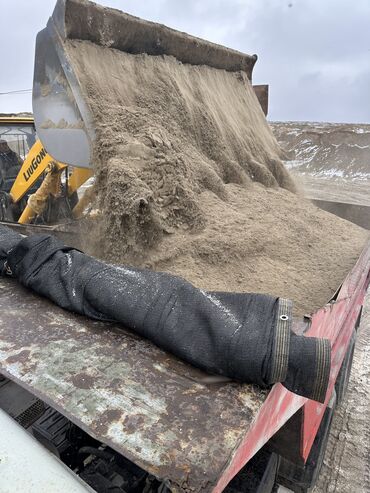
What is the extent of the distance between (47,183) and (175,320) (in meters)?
2.93

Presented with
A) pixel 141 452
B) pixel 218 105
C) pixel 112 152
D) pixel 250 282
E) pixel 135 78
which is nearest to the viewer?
pixel 141 452

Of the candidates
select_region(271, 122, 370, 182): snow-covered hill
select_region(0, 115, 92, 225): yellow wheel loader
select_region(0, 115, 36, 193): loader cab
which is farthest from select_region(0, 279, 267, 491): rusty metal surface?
select_region(271, 122, 370, 182): snow-covered hill

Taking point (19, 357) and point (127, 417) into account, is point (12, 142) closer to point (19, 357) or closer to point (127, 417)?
point (19, 357)

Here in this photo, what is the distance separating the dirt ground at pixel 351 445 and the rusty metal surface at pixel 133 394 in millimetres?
1659

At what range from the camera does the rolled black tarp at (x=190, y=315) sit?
1172 millimetres

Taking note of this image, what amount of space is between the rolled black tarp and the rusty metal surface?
62 millimetres

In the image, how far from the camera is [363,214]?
4.65 m

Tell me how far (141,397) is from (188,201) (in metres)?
1.71

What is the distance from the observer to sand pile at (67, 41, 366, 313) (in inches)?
95.2

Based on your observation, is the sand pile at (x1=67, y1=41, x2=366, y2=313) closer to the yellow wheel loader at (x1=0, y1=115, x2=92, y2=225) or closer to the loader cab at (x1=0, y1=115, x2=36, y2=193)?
the yellow wheel loader at (x1=0, y1=115, x2=92, y2=225)

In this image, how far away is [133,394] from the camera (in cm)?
114

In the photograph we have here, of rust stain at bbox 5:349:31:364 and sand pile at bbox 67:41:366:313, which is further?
sand pile at bbox 67:41:366:313

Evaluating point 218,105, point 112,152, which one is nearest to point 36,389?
point 112,152

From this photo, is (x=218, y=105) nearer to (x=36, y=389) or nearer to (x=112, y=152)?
(x=112, y=152)
